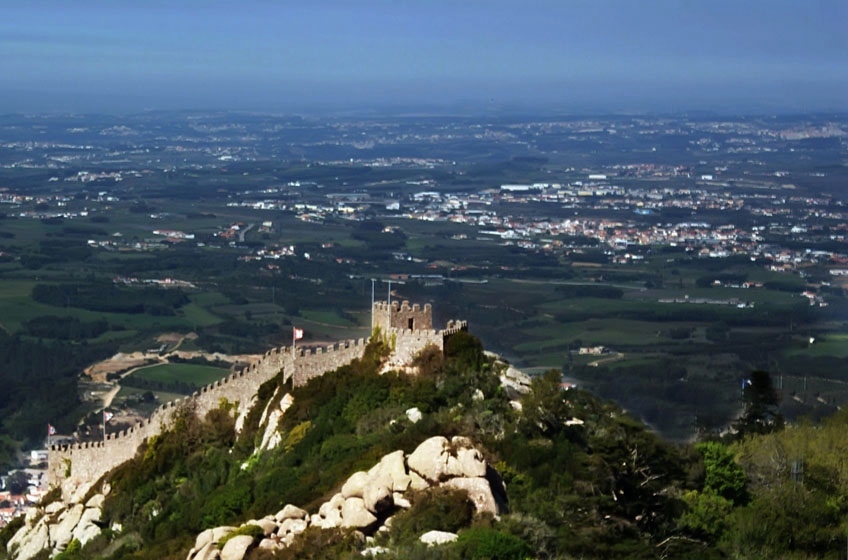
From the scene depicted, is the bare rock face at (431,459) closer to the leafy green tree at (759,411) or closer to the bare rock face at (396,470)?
the bare rock face at (396,470)

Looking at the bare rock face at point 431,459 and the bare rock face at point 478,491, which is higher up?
the bare rock face at point 431,459

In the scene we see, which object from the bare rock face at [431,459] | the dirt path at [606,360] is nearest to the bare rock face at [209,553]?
the bare rock face at [431,459]

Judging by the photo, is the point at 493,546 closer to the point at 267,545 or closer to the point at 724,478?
the point at 267,545

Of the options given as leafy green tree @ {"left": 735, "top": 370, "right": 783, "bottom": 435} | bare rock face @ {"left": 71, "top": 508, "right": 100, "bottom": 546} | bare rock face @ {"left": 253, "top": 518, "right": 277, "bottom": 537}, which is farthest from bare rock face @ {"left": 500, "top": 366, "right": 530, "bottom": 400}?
bare rock face @ {"left": 71, "top": 508, "right": 100, "bottom": 546}

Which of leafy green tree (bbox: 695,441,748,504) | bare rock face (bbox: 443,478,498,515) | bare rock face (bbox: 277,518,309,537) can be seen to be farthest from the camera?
leafy green tree (bbox: 695,441,748,504)

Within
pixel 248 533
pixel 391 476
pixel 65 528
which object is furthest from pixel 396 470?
pixel 65 528

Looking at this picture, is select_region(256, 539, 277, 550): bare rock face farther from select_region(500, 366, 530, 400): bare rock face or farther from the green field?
the green field
